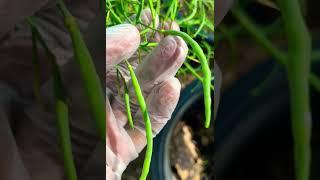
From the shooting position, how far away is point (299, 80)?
362 mm

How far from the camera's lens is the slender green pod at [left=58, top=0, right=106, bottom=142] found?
1.28 ft

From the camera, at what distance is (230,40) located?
38cm

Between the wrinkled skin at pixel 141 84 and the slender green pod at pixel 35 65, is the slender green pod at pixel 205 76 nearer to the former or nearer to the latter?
the wrinkled skin at pixel 141 84

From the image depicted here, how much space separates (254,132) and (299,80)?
63mm

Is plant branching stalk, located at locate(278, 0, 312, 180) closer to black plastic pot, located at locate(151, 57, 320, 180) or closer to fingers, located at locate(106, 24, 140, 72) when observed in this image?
black plastic pot, located at locate(151, 57, 320, 180)

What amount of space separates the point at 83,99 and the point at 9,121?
0.43ft

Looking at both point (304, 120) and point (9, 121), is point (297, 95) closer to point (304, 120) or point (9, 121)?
point (304, 120)

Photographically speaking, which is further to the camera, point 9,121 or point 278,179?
point 9,121

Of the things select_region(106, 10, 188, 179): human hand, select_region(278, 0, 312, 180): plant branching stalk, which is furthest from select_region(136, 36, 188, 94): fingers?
select_region(278, 0, 312, 180): plant branching stalk

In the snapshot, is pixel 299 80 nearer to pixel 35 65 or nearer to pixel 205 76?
pixel 205 76

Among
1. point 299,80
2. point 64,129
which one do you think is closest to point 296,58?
point 299,80

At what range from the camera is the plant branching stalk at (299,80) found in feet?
1.16

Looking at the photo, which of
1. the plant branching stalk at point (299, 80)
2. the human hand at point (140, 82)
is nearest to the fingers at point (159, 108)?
the human hand at point (140, 82)

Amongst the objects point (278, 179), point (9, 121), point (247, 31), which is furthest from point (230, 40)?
point (9, 121)
